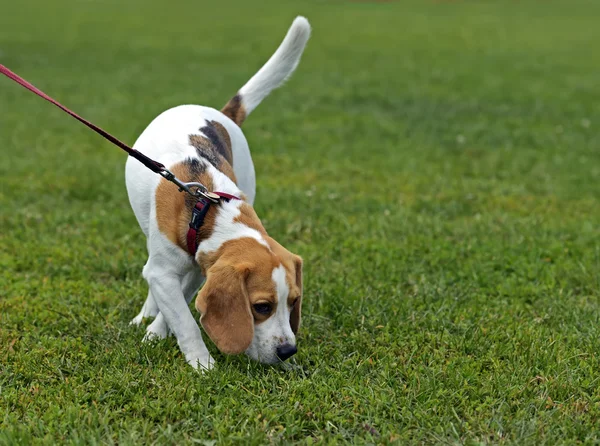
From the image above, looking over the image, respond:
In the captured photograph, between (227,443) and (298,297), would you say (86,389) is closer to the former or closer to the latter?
(227,443)

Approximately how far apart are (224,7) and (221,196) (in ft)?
108

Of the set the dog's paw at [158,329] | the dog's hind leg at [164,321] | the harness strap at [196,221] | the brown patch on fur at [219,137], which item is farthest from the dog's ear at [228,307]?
the brown patch on fur at [219,137]

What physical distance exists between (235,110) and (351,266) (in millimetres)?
1525

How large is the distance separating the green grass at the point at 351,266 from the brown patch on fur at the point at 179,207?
730mm

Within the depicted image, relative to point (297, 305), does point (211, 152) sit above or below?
above

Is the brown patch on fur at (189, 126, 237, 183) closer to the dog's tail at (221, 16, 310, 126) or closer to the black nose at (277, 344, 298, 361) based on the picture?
the dog's tail at (221, 16, 310, 126)

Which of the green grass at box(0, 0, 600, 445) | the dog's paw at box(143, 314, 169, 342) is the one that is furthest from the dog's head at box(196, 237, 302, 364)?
the dog's paw at box(143, 314, 169, 342)

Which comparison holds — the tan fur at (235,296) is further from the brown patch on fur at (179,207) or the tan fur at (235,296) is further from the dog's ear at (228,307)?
the brown patch on fur at (179,207)

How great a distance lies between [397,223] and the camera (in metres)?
6.61

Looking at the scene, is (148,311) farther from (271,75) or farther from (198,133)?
(271,75)

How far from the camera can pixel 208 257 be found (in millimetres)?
3836

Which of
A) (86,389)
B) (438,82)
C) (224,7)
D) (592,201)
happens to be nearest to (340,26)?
(224,7)

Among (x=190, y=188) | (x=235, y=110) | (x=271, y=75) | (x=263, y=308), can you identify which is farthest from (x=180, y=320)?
(x=271, y=75)

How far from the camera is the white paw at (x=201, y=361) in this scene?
3938 millimetres
